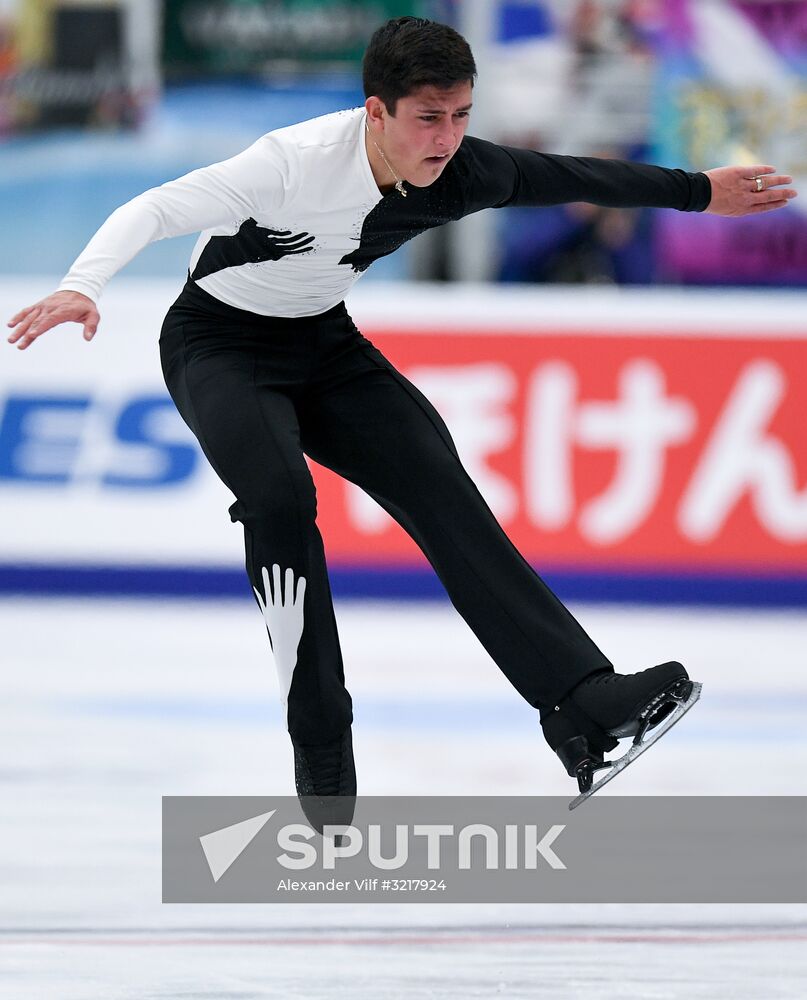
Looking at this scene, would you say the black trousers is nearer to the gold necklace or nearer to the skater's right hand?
the gold necklace

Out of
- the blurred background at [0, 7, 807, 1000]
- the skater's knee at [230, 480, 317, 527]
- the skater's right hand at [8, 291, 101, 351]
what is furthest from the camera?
the blurred background at [0, 7, 807, 1000]

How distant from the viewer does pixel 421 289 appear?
7273mm

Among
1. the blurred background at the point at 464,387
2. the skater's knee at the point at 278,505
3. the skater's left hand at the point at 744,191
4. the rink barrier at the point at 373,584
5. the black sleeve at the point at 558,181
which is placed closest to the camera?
the skater's knee at the point at 278,505

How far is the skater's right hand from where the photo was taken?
306 cm

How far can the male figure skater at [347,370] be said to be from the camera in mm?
3422

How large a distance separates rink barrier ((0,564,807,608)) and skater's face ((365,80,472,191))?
12.5 feet

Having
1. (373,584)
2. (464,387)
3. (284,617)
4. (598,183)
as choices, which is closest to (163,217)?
(284,617)

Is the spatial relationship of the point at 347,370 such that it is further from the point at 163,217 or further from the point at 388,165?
the point at 163,217

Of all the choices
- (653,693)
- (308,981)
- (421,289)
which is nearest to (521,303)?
(421,289)

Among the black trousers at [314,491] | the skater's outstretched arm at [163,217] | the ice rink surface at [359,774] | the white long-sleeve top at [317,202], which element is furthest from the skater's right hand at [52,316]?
the ice rink surface at [359,774]

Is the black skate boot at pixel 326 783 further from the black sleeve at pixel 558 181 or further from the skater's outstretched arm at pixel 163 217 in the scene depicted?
the black sleeve at pixel 558 181

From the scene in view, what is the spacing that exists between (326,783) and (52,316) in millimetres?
1215

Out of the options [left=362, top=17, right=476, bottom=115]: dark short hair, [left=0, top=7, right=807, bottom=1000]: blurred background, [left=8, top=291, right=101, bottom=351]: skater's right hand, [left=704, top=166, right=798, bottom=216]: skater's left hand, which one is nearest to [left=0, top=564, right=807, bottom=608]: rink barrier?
[left=0, top=7, right=807, bottom=1000]: blurred background

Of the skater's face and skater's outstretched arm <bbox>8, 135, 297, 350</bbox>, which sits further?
the skater's face
